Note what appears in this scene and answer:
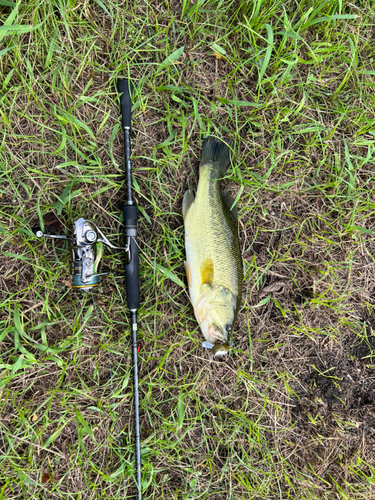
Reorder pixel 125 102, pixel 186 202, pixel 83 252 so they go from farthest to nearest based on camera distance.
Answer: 1. pixel 186 202
2. pixel 125 102
3. pixel 83 252

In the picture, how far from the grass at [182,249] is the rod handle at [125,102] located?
0.28 ft

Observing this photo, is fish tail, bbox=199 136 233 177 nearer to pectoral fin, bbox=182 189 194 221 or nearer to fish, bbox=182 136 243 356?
fish, bbox=182 136 243 356

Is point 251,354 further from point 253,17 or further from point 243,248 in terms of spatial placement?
point 253,17

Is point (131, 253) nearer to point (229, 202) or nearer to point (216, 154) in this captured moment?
point (229, 202)

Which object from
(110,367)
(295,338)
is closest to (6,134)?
(110,367)

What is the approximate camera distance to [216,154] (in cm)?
222

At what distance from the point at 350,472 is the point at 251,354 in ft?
4.17

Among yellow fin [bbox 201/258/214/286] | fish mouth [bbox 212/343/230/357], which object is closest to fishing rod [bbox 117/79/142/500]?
yellow fin [bbox 201/258/214/286]

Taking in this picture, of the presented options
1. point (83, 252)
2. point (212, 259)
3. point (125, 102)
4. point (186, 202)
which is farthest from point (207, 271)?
point (125, 102)

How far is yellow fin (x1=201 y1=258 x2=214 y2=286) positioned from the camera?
6.97ft

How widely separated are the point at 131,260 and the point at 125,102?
3.50 feet

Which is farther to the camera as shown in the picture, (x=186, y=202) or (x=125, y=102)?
(x=186, y=202)

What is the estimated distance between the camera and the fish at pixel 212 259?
6.98 feet

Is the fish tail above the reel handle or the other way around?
above
